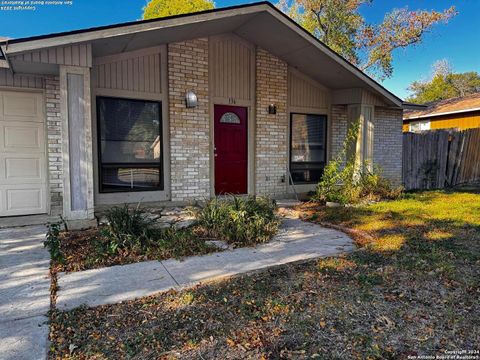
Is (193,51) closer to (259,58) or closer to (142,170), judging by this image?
(259,58)

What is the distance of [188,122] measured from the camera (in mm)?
7020

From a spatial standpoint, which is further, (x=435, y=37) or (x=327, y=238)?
(x=435, y=37)

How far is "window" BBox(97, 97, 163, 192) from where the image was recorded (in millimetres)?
6328

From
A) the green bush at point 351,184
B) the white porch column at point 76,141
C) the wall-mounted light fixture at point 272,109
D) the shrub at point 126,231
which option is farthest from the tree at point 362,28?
the shrub at point 126,231

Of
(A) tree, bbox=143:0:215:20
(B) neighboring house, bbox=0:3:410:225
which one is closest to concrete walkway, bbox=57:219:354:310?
(B) neighboring house, bbox=0:3:410:225

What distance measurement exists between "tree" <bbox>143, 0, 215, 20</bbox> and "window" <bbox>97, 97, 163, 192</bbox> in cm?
1509

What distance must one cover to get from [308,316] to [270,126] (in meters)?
5.87

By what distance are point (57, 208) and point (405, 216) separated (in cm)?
631

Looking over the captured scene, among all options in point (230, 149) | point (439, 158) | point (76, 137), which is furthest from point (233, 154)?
point (439, 158)

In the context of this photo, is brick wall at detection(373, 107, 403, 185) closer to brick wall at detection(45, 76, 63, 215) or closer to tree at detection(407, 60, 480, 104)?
brick wall at detection(45, 76, 63, 215)

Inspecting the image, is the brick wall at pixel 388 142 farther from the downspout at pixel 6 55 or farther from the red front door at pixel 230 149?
the downspout at pixel 6 55

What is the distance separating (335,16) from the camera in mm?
18000

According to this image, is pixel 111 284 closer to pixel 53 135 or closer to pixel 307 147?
pixel 53 135

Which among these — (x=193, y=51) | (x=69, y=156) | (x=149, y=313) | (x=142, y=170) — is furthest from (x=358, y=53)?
(x=149, y=313)
